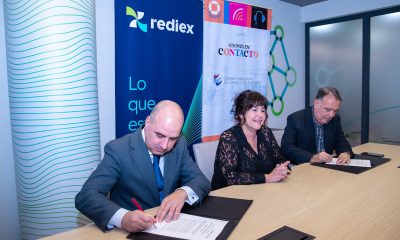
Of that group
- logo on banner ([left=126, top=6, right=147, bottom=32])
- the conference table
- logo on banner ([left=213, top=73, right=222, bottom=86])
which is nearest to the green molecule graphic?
logo on banner ([left=213, top=73, right=222, bottom=86])

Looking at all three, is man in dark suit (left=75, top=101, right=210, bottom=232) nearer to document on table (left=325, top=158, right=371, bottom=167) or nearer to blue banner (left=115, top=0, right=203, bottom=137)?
document on table (left=325, top=158, right=371, bottom=167)

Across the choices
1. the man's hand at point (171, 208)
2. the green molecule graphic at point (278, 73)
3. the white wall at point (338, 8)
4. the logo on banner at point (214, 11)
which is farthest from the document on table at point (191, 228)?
the white wall at point (338, 8)

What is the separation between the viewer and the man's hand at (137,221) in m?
1.22

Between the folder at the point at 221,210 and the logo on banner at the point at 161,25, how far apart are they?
6.82ft

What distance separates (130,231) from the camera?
4.10ft

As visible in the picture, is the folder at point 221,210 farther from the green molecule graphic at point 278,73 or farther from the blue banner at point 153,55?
the green molecule graphic at point 278,73

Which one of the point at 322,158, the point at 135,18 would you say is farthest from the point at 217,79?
the point at 322,158

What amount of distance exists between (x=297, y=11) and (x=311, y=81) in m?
1.12

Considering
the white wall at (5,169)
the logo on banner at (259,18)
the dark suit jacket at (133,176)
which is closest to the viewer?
the dark suit jacket at (133,176)

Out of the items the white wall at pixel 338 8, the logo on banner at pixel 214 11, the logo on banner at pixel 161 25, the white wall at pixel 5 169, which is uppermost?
the white wall at pixel 338 8

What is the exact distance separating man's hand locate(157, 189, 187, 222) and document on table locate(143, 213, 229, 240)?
25 millimetres

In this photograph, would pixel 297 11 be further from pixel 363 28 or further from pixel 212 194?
pixel 212 194

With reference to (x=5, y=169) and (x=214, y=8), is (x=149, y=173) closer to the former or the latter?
(x=5, y=169)

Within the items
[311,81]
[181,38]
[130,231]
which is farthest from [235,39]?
[130,231]
